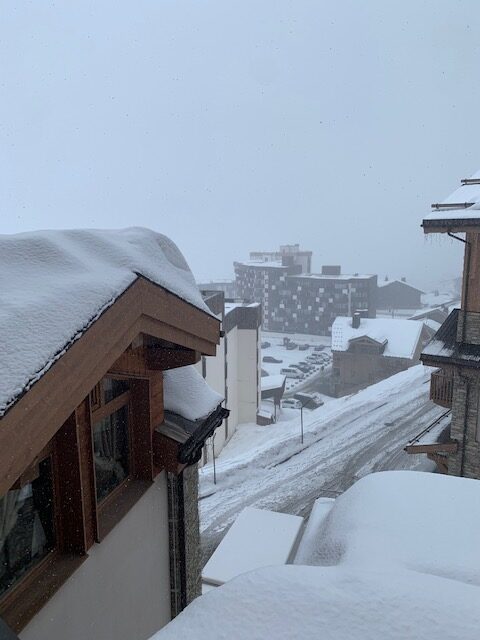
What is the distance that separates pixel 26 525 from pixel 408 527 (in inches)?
96.2

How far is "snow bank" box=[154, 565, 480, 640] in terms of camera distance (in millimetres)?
1652

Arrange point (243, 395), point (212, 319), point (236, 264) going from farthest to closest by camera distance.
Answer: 1. point (236, 264)
2. point (243, 395)
3. point (212, 319)

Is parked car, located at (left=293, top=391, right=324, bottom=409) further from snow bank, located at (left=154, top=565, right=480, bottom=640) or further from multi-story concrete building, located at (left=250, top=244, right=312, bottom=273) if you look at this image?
multi-story concrete building, located at (left=250, top=244, right=312, bottom=273)

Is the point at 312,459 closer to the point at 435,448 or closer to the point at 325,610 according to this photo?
the point at 435,448

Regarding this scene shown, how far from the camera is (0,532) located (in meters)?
2.62

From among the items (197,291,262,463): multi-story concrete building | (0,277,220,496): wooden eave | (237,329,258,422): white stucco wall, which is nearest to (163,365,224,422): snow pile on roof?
(0,277,220,496): wooden eave

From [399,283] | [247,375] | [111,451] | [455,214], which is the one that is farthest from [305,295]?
[111,451]

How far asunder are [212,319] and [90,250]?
1.37 meters

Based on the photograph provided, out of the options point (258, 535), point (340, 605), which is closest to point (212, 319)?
point (340, 605)

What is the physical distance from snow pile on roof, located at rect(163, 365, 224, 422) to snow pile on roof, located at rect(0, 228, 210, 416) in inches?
50.1

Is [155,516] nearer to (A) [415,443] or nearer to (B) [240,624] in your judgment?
(B) [240,624]

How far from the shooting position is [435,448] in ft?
38.2

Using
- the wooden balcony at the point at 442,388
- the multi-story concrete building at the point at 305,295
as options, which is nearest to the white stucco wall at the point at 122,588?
the wooden balcony at the point at 442,388

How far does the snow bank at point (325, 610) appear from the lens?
5.42 feet
